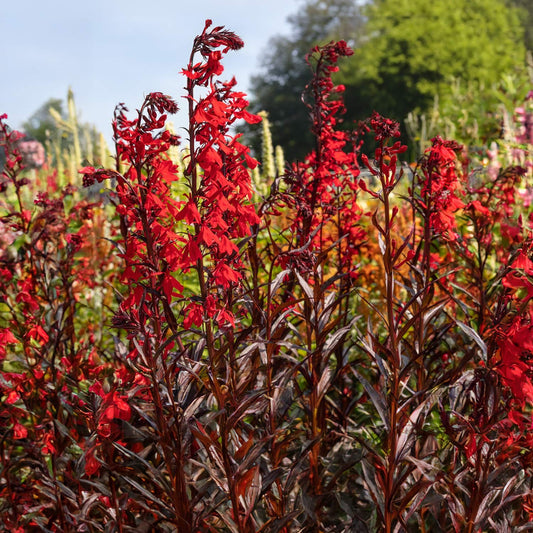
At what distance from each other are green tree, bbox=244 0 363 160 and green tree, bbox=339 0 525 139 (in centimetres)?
322

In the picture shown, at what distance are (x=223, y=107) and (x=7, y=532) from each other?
1961mm

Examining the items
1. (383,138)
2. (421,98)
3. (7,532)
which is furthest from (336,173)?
(421,98)

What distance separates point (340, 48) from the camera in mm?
2271

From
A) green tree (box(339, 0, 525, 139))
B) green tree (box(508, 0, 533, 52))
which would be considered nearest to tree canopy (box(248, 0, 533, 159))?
green tree (box(339, 0, 525, 139))

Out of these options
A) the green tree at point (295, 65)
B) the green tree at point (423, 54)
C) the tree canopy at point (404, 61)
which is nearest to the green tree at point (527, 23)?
the tree canopy at point (404, 61)

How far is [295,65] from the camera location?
36.5m

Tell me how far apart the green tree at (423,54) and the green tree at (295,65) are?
322 cm

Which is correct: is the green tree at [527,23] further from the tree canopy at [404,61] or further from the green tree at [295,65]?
the green tree at [295,65]

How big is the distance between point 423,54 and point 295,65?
9497 millimetres

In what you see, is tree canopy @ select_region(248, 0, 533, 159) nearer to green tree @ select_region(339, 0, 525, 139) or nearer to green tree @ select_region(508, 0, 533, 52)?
green tree @ select_region(339, 0, 525, 139)

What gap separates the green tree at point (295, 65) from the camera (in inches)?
1287

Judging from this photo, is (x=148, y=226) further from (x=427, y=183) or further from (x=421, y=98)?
(x=421, y=98)

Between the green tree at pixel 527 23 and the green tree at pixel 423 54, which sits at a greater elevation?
the green tree at pixel 527 23

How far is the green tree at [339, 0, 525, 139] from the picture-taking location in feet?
96.6
